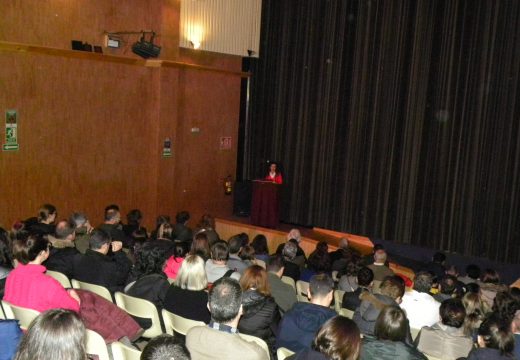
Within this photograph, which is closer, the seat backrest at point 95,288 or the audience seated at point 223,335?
the audience seated at point 223,335

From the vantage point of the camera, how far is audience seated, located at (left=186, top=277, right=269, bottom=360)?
10.6 feet

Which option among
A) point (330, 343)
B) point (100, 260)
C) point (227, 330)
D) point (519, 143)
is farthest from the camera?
point (519, 143)

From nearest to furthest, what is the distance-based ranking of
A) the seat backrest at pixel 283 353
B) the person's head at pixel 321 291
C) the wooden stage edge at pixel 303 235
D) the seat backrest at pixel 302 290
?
the seat backrest at pixel 283 353 < the person's head at pixel 321 291 < the seat backrest at pixel 302 290 < the wooden stage edge at pixel 303 235

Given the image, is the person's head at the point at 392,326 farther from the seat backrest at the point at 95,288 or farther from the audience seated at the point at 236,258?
the audience seated at the point at 236,258

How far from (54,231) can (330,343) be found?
465 centimetres

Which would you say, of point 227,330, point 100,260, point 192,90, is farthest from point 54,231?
point 192,90

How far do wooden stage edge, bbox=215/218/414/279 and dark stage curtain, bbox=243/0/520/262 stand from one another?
34cm

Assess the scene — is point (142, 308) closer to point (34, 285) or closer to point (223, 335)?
point (34, 285)

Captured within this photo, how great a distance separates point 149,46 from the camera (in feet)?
33.4

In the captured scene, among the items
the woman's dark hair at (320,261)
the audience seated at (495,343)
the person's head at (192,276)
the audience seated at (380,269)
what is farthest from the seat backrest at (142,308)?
the audience seated at (380,269)

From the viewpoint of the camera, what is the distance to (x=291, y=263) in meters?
6.69

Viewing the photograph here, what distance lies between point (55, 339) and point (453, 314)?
3.11 meters

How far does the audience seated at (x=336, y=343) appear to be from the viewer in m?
3.00

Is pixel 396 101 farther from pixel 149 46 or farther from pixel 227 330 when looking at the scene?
pixel 227 330
